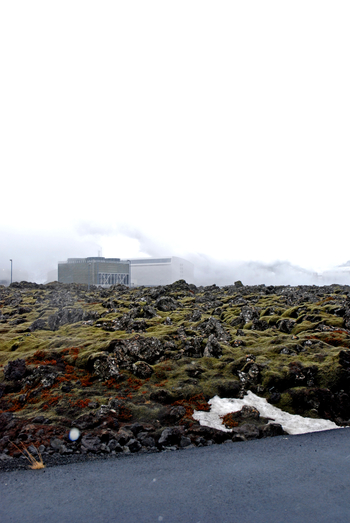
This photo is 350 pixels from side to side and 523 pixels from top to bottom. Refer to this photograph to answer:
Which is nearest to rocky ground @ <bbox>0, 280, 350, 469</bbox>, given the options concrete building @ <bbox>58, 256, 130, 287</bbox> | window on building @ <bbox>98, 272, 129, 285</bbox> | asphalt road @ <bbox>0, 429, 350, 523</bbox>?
asphalt road @ <bbox>0, 429, 350, 523</bbox>

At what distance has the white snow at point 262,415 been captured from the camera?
20.0m

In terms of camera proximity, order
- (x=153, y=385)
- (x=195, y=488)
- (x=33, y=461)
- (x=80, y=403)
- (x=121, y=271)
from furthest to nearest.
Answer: (x=121, y=271)
(x=153, y=385)
(x=80, y=403)
(x=33, y=461)
(x=195, y=488)

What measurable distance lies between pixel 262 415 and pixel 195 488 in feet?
29.9

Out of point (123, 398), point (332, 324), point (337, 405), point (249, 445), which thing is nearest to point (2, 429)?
point (123, 398)

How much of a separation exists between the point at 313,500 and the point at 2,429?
54.6 feet

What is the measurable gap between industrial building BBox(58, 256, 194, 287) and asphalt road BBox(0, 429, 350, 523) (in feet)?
458

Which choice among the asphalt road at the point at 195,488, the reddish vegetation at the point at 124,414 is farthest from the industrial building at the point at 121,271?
the asphalt road at the point at 195,488

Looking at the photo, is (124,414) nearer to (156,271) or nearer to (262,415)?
(262,415)

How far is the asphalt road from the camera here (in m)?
12.0

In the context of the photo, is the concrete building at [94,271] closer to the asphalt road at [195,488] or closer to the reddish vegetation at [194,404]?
the reddish vegetation at [194,404]

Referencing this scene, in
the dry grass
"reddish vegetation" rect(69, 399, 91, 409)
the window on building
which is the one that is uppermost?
the dry grass

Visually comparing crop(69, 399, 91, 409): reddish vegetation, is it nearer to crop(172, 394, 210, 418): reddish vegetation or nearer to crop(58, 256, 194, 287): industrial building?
crop(172, 394, 210, 418): reddish vegetation

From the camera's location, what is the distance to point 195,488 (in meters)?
13.7

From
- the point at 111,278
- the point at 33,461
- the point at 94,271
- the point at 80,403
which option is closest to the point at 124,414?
the point at 80,403
